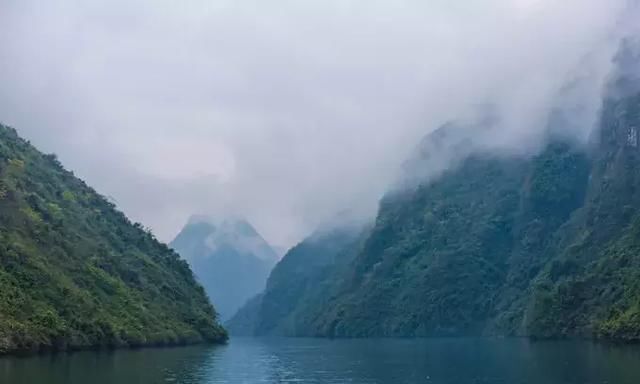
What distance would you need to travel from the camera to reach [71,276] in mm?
137375

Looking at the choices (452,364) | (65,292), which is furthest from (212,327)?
(452,364)

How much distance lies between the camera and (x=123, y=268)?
16775cm

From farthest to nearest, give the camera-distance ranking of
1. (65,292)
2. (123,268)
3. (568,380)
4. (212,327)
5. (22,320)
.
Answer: (212,327) → (123,268) → (65,292) → (22,320) → (568,380)

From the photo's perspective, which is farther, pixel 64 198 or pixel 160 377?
pixel 64 198

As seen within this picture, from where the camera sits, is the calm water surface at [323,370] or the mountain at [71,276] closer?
the calm water surface at [323,370]

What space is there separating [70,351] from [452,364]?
181 feet

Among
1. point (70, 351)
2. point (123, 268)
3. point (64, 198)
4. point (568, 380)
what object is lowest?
point (568, 380)

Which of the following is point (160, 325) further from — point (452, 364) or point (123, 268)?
point (452, 364)

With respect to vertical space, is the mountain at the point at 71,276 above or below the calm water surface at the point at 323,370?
above

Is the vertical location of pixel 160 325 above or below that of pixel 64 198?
below

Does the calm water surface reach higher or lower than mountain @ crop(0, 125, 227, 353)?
lower

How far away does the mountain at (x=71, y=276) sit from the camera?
113 m

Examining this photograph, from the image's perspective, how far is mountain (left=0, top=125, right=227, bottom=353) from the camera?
369 feet

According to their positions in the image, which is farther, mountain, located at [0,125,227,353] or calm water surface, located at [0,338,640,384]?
mountain, located at [0,125,227,353]
